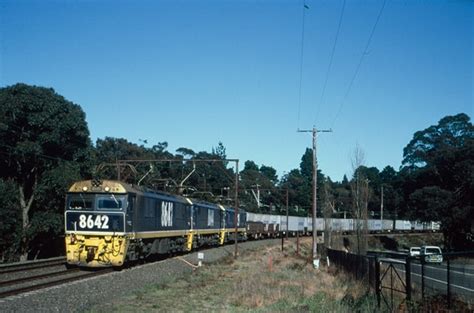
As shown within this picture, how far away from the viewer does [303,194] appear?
391 feet

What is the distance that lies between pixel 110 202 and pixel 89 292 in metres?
6.57

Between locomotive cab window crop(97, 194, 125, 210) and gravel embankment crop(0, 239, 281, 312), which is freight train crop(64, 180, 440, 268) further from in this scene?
gravel embankment crop(0, 239, 281, 312)

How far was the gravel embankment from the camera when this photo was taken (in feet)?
45.6

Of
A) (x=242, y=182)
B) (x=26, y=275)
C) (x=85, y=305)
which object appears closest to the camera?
(x=85, y=305)

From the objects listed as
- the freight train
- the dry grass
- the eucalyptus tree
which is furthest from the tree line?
the dry grass

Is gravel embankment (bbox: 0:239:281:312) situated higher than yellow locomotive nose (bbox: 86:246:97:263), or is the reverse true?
yellow locomotive nose (bbox: 86:246:97:263)

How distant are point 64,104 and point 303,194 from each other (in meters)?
88.1

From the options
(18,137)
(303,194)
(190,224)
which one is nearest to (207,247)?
(190,224)

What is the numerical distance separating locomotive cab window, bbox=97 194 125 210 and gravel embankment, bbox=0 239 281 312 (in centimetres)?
257

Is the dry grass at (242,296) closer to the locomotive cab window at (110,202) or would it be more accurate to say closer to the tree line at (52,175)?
the locomotive cab window at (110,202)

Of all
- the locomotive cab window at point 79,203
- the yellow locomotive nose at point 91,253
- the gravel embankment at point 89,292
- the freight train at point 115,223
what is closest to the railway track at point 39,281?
the gravel embankment at point 89,292

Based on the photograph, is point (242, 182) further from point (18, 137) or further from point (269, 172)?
point (18, 137)

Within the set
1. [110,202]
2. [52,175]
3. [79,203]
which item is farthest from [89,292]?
[52,175]

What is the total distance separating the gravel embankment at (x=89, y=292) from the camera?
13906 millimetres
